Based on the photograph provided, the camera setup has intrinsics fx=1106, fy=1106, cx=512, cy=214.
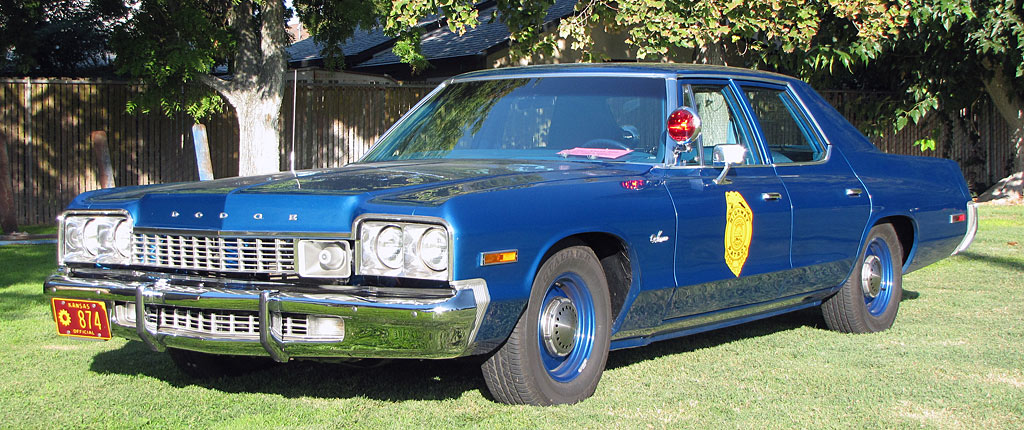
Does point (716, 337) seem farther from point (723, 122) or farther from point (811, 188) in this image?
point (723, 122)

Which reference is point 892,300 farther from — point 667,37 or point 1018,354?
point 667,37

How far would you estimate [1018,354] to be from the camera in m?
5.91

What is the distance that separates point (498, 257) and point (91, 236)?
1.85 metres

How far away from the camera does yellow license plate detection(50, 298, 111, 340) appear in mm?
4492

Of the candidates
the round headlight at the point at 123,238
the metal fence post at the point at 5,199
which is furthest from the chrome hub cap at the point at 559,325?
the metal fence post at the point at 5,199

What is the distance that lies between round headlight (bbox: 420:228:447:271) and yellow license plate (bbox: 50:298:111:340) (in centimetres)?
143

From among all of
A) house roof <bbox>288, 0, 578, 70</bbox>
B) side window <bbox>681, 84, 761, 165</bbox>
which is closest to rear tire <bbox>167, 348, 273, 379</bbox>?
side window <bbox>681, 84, 761, 165</bbox>

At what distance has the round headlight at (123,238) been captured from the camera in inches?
182

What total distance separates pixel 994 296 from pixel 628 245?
14.5ft

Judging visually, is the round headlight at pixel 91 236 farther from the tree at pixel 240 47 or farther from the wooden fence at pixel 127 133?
the wooden fence at pixel 127 133

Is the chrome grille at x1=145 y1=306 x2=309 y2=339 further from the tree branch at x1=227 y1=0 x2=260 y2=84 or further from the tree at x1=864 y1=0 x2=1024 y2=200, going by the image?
the tree at x1=864 y1=0 x2=1024 y2=200

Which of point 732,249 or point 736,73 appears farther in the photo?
point 736,73

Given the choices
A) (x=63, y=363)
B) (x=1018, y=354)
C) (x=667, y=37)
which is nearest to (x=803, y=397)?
(x=1018, y=354)

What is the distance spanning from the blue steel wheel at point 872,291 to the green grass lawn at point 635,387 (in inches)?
3.9
